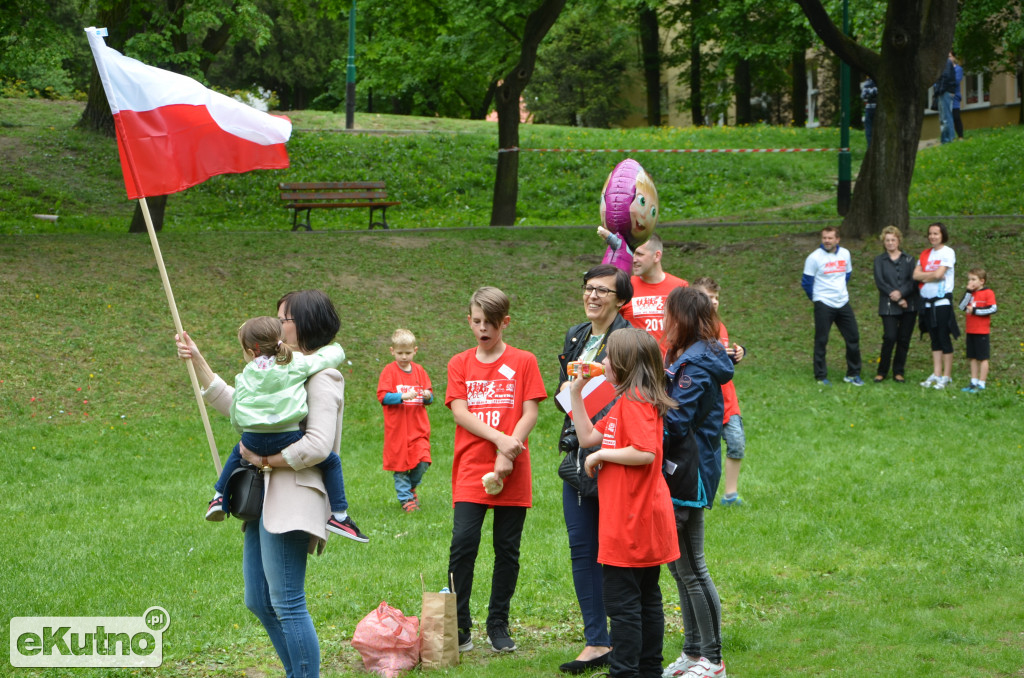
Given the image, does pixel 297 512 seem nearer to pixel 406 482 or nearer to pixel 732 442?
pixel 406 482

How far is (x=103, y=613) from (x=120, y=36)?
49.7ft

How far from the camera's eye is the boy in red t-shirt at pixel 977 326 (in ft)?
43.6

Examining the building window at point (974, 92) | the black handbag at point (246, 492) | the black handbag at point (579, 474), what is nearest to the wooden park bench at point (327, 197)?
the black handbag at point (579, 474)

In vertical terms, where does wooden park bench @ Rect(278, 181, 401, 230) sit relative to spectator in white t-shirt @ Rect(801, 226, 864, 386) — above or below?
above

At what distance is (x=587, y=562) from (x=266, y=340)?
2.09 metres

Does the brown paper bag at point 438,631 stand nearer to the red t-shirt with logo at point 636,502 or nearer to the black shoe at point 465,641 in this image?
the black shoe at point 465,641

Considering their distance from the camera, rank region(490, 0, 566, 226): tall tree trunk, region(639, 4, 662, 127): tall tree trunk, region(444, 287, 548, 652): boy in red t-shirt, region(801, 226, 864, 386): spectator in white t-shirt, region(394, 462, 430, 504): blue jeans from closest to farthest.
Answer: region(444, 287, 548, 652): boy in red t-shirt, region(394, 462, 430, 504): blue jeans, region(801, 226, 864, 386): spectator in white t-shirt, region(490, 0, 566, 226): tall tree trunk, region(639, 4, 662, 127): tall tree trunk

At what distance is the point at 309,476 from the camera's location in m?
4.46

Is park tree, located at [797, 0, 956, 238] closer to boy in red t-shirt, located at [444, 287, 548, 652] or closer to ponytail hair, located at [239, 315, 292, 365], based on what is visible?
boy in red t-shirt, located at [444, 287, 548, 652]

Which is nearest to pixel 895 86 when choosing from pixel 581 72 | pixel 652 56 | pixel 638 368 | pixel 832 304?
pixel 832 304

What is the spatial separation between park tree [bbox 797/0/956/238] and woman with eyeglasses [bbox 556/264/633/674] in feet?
44.3

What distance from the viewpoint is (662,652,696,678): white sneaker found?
5.35 m

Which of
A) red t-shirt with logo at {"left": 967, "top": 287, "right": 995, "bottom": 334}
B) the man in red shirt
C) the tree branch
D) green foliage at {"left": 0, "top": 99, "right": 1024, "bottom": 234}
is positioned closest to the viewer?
the man in red shirt

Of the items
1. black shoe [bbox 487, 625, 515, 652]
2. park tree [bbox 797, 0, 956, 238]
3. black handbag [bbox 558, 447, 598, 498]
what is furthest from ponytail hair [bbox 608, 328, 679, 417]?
park tree [bbox 797, 0, 956, 238]
